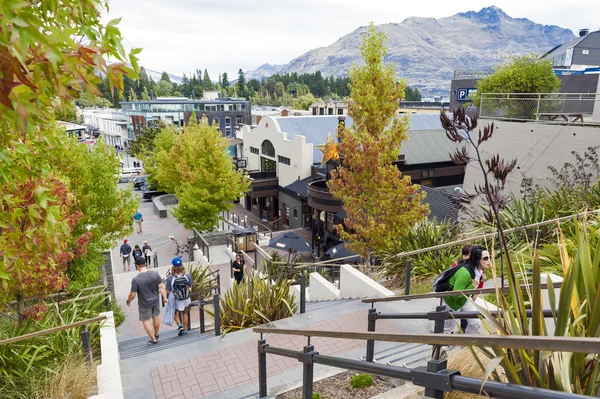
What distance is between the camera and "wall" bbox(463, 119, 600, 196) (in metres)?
11.3

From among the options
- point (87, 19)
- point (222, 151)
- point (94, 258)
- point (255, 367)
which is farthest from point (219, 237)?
point (87, 19)

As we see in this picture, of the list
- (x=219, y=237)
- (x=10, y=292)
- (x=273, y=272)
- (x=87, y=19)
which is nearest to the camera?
(x=87, y=19)

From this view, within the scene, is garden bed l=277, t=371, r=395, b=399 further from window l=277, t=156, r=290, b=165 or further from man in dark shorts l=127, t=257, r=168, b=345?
window l=277, t=156, r=290, b=165

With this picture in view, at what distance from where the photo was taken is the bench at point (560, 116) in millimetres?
12450

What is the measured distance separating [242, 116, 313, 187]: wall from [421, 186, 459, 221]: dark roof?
42.2ft

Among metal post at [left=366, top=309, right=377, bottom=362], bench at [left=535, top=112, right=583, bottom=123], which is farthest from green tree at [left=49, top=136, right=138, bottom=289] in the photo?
bench at [left=535, top=112, right=583, bottom=123]

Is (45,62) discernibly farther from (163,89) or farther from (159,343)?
(163,89)

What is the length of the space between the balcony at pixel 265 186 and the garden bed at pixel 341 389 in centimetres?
2690

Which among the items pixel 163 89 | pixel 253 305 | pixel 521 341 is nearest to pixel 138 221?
pixel 253 305

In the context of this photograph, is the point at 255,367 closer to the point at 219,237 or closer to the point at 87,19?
the point at 87,19

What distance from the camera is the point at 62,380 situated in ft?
16.3

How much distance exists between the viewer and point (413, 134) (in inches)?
1086

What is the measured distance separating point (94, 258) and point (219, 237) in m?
10.8

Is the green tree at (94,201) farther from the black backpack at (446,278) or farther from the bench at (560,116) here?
the bench at (560,116)
